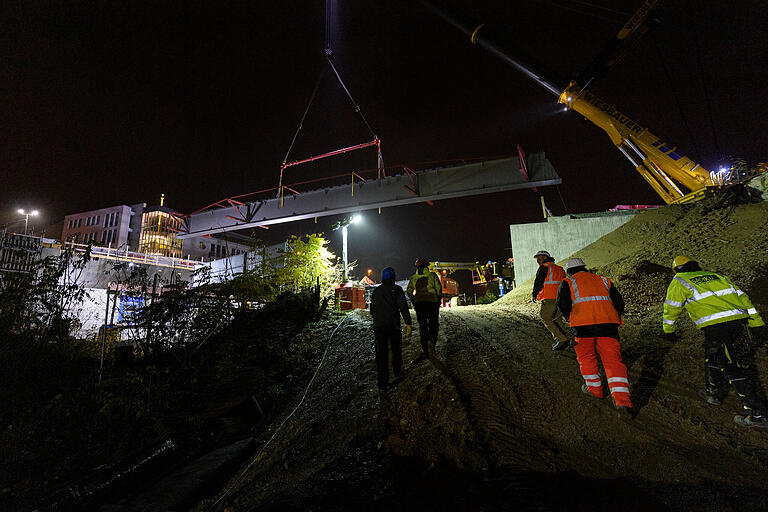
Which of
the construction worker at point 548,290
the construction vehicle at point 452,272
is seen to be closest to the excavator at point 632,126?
the construction vehicle at point 452,272

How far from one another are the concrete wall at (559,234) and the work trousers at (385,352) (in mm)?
14778

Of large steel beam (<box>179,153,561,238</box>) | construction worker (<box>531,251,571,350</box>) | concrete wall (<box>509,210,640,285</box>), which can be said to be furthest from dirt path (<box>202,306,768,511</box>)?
concrete wall (<box>509,210,640,285</box>)

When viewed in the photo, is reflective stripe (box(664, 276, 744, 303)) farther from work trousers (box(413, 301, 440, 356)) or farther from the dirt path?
work trousers (box(413, 301, 440, 356))

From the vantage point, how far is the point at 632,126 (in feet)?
54.5

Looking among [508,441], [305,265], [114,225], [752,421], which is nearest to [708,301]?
[752,421]

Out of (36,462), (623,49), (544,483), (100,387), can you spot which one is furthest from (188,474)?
(623,49)

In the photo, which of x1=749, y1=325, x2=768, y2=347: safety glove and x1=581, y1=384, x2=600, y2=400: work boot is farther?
x1=581, y1=384, x2=600, y2=400: work boot

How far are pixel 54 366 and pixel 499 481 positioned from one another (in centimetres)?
760

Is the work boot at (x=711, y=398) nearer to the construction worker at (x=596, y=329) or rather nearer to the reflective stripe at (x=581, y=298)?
Answer: the construction worker at (x=596, y=329)

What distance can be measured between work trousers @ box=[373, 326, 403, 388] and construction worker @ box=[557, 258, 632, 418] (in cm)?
256

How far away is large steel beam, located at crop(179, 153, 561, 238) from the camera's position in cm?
1320

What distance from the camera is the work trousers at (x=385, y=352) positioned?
5.34m

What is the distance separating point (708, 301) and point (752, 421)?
4.66ft

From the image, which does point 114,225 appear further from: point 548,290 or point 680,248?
point 680,248
